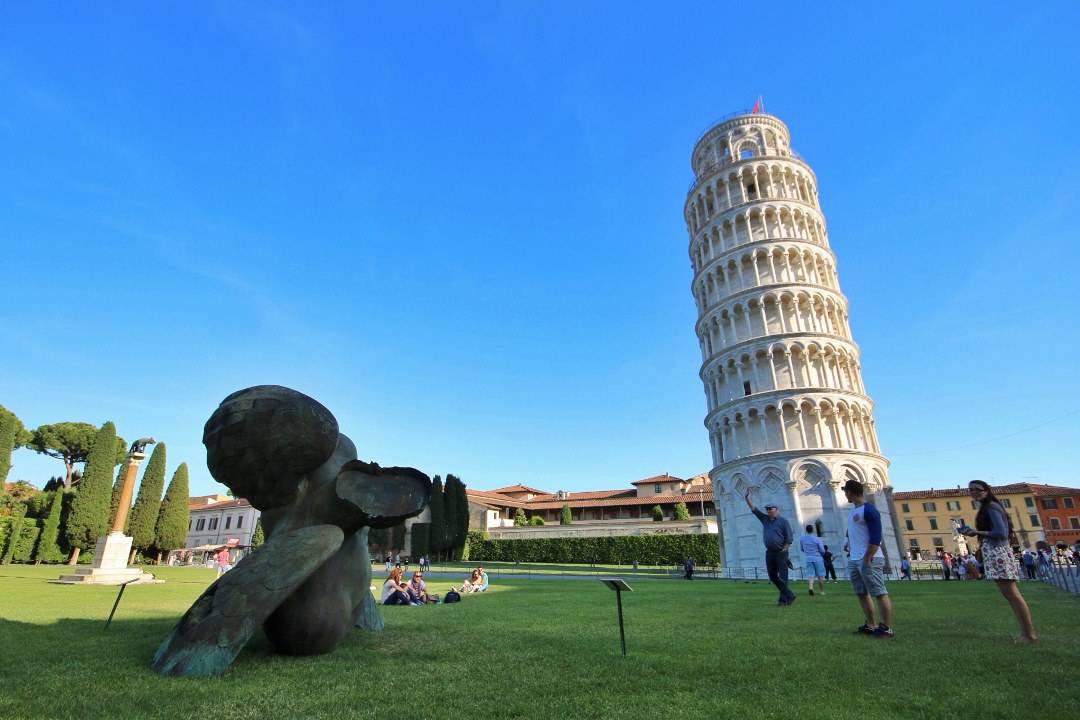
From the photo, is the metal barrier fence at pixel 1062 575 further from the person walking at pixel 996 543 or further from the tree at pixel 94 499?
the tree at pixel 94 499

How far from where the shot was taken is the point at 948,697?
14.0ft

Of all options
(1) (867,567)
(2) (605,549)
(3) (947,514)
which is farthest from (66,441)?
(3) (947,514)

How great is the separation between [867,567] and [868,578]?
0.15 metres

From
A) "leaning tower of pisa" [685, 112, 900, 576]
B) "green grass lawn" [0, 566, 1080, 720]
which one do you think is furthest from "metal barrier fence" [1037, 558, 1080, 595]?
"leaning tower of pisa" [685, 112, 900, 576]

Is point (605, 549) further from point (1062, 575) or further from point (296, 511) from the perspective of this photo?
point (296, 511)

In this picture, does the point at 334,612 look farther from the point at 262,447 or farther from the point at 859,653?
the point at 859,653

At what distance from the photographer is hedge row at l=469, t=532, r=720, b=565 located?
168 ft

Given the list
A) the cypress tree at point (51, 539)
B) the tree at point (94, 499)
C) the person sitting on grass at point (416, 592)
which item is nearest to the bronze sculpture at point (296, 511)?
the person sitting on grass at point (416, 592)

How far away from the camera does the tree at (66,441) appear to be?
6137 cm

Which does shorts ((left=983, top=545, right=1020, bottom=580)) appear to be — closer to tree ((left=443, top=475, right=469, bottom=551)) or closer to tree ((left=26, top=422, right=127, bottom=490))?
tree ((left=443, top=475, right=469, bottom=551))

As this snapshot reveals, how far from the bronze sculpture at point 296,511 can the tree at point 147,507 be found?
52046 millimetres

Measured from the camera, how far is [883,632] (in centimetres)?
706

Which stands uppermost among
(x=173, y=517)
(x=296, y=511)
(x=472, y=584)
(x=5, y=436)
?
(x=5, y=436)

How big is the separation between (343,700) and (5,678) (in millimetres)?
2929
